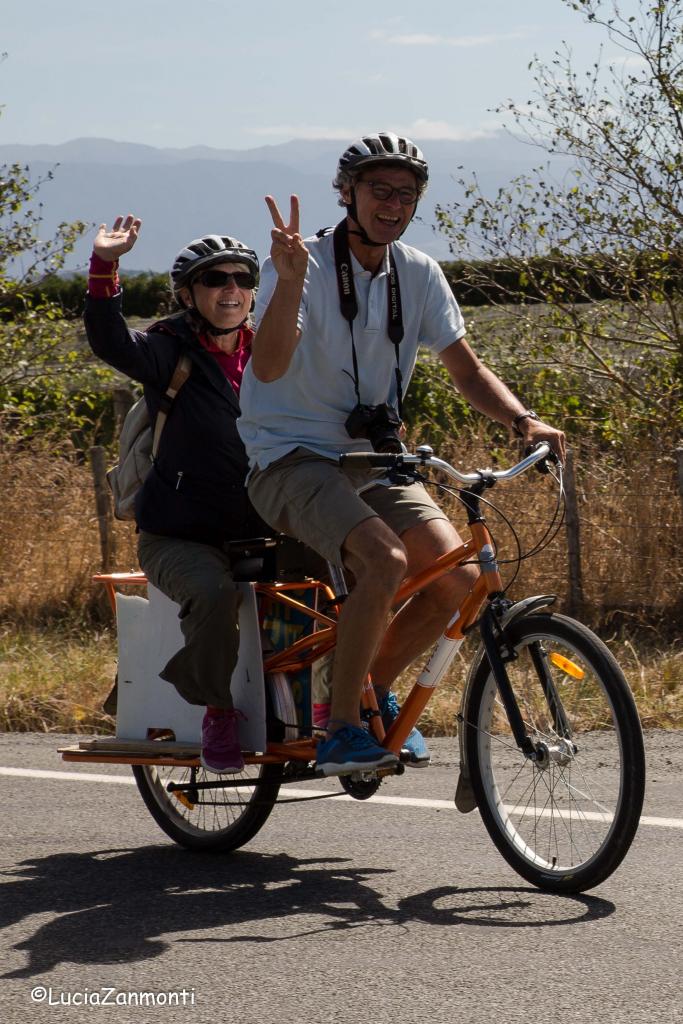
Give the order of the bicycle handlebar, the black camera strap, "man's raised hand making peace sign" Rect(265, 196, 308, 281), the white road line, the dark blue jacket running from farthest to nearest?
the white road line → the dark blue jacket → the black camera strap → the bicycle handlebar → "man's raised hand making peace sign" Rect(265, 196, 308, 281)

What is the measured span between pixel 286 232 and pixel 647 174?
6.45m

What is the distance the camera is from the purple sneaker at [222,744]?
5.26m

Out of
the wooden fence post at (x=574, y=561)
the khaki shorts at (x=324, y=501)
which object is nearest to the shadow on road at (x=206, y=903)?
the khaki shorts at (x=324, y=501)

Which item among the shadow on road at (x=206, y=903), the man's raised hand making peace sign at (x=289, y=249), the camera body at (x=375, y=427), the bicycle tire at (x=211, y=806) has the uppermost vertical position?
the man's raised hand making peace sign at (x=289, y=249)

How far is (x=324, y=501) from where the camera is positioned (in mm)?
4883

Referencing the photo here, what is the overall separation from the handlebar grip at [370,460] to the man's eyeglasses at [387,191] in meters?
0.87

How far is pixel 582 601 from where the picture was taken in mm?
9953

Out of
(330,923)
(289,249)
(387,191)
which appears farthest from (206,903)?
(387,191)

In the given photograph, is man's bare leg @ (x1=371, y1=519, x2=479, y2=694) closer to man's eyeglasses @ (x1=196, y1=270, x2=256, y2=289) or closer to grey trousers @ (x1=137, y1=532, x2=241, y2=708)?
grey trousers @ (x1=137, y1=532, x2=241, y2=708)

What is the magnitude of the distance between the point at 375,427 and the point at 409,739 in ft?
3.33

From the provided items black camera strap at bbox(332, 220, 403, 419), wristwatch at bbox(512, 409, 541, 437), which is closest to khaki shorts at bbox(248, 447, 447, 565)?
black camera strap at bbox(332, 220, 403, 419)

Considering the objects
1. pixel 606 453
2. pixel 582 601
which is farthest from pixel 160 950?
pixel 606 453

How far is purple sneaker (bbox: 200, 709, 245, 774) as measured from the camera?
526cm

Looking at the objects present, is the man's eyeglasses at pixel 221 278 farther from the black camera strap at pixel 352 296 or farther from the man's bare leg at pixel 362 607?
the man's bare leg at pixel 362 607
